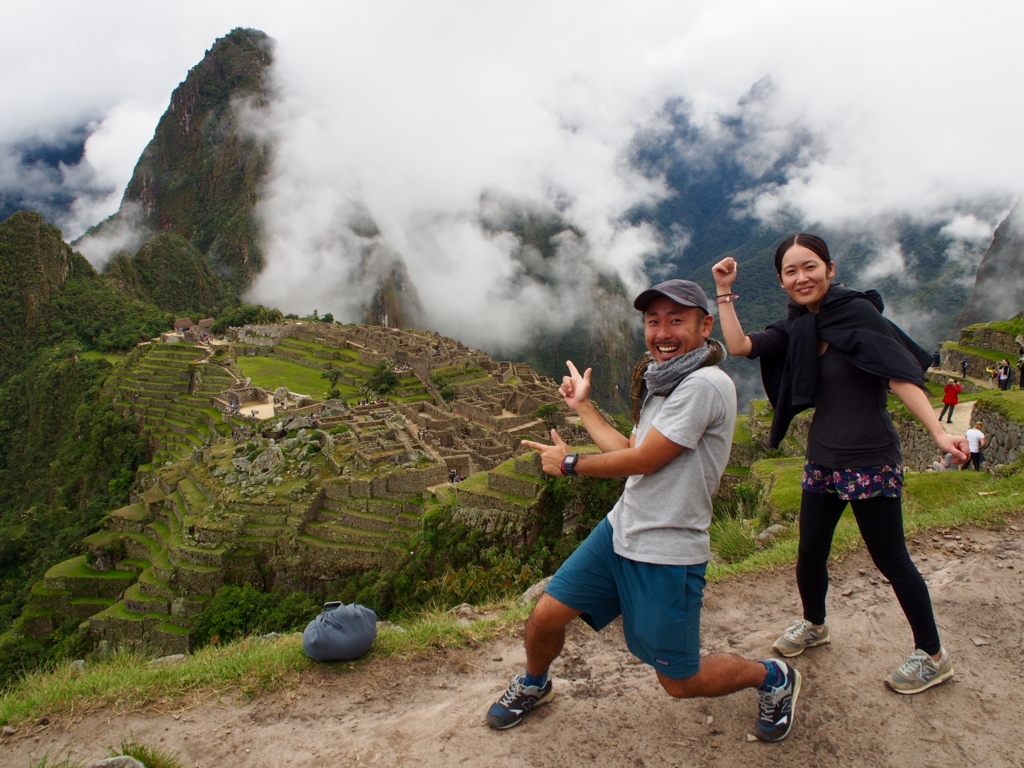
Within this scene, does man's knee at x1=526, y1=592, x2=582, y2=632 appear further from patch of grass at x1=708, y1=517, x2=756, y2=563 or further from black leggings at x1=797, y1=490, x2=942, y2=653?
patch of grass at x1=708, y1=517, x2=756, y2=563

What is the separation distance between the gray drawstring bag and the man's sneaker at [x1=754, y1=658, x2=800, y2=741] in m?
1.86

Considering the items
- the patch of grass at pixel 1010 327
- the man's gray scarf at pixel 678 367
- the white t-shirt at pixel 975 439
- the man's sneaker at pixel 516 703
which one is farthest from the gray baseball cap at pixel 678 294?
the patch of grass at pixel 1010 327

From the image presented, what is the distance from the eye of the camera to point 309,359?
38.6 metres

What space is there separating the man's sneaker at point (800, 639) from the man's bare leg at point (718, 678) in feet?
1.95

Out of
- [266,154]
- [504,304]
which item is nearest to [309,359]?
[504,304]

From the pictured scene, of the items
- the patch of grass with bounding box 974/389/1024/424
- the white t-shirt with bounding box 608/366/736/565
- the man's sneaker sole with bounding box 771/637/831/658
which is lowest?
the man's sneaker sole with bounding box 771/637/831/658

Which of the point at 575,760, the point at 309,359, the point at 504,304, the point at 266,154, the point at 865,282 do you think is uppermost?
the point at 266,154

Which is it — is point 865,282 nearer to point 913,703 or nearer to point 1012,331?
point 1012,331

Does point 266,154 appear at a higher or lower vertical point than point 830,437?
higher

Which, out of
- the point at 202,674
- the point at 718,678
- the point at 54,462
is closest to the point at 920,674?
the point at 718,678

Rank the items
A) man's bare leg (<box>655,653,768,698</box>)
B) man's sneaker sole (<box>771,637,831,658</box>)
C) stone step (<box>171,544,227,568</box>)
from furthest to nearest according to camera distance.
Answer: stone step (<box>171,544,227,568</box>) < man's sneaker sole (<box>771,637,831,658</box>) < man's bare leg (<box>655,653,768,698</box>)

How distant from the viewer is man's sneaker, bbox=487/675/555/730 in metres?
2.53

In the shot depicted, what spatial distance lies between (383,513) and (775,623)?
11.4 m

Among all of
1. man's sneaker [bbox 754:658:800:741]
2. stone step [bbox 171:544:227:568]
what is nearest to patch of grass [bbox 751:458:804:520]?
man's sneaker [bbox 754:658:800:741]
